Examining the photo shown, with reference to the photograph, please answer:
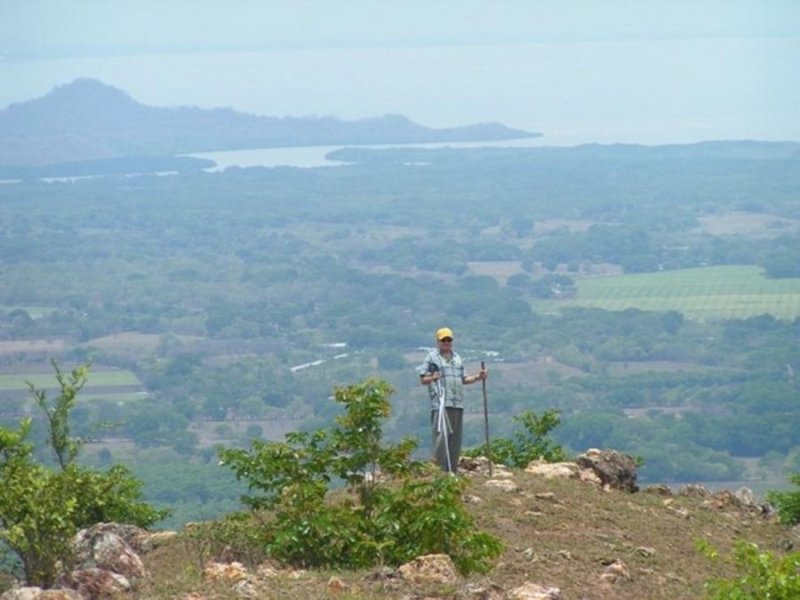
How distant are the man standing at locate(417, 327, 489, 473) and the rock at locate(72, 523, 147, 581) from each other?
2975mm

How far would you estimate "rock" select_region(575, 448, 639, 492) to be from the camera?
16562 millimetres

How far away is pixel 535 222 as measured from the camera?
151250mm

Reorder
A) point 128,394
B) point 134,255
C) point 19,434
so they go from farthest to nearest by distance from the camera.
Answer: point 134,255, point 128,394, point 19,434

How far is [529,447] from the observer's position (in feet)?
60.5

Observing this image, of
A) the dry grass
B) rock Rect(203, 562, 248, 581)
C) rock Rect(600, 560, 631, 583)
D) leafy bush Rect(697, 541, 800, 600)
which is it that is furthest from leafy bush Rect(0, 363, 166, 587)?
leafy bush Rect(697, 541, 800, 600)

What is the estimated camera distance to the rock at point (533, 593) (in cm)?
1084

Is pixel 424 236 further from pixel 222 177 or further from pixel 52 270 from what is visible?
pixel 222 177

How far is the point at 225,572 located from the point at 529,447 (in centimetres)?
766

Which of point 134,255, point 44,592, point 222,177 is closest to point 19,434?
point 44,592

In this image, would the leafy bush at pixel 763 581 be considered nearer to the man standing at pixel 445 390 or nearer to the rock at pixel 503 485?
the rock at pixel 503 485

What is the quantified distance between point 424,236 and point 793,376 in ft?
214

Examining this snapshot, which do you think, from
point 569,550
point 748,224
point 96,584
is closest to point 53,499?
point 96,584

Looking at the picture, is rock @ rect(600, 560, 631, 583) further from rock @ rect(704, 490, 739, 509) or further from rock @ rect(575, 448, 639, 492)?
rock @ rect(704, 490, 739, 509)

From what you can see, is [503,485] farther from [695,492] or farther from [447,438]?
[695,492]
